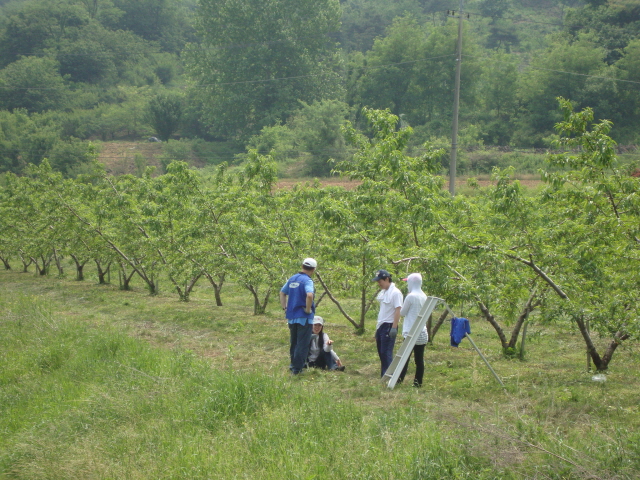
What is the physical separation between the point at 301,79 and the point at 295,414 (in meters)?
53.8

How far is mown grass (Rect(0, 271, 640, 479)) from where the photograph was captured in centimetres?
550

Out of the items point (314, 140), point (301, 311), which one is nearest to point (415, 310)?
point (301, 311)

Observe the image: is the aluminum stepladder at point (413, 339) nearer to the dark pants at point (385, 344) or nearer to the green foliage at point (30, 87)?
the dark pants at point (385, 344)

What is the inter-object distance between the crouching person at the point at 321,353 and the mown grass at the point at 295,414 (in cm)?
38

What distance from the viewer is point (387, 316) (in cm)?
840

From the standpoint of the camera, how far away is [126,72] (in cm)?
8181

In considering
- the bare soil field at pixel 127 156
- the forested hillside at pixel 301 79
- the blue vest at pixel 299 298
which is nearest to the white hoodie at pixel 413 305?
the blue vest at pixel 299 298

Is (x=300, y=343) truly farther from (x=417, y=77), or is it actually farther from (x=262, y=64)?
(x=262, y=64)

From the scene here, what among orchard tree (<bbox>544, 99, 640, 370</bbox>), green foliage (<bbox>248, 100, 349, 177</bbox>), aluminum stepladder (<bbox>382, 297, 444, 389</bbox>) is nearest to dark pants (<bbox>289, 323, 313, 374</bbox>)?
aluminum stepladder (<bbox>382, 297, 444, 389</bbox>)

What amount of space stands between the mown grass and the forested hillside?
1096 inches

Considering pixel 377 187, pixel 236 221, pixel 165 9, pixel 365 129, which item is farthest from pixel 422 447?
pixel 165 9

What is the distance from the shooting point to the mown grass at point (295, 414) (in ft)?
18.0

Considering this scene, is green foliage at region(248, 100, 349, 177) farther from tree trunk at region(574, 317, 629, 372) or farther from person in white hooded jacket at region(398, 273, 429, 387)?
person in white hooded jacket at region(398, 273, 429, 387)

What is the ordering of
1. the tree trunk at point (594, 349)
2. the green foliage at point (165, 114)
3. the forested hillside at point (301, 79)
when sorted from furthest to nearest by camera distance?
the green foliage at point (165, 114) → the forested hillside at point (301, 79) → the tree trunk at point (594, 349)
